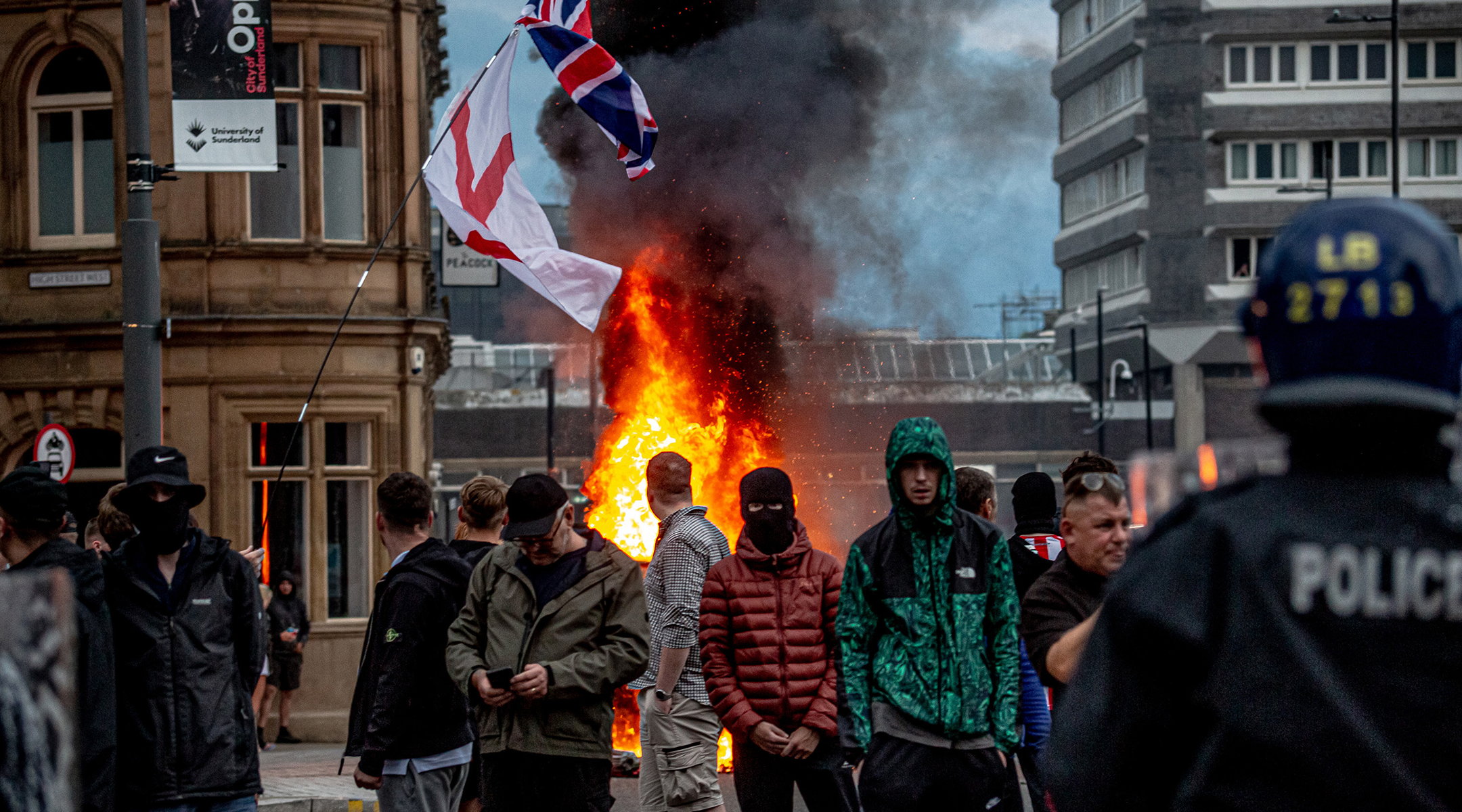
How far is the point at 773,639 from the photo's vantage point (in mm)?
6684

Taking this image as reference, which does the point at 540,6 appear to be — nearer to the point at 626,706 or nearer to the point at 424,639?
the point at 626,706

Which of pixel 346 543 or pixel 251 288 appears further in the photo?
pixel 346 543

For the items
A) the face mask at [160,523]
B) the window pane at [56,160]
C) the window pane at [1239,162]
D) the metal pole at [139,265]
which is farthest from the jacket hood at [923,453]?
the window pane at [1239,162]

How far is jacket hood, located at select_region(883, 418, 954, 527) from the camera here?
5.57m

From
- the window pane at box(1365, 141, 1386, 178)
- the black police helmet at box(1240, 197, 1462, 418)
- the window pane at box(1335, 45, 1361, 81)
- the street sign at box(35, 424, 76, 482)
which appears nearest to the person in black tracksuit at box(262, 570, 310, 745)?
the street sign at box(35, 424, 76, 482)

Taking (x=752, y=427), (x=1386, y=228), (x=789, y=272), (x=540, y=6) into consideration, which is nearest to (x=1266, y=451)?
(x=1386, y=228)

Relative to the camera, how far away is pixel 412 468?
679 inches

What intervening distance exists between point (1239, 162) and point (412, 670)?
58.0 m

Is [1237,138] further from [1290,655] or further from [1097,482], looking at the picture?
[1290,655]

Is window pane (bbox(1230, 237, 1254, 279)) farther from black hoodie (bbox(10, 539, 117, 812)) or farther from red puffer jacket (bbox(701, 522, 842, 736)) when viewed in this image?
black hoodie (bbox(10, 539, 117, 812))

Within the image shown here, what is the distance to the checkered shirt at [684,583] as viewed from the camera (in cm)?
801

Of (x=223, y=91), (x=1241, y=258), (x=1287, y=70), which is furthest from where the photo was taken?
(x=1241, y=258)

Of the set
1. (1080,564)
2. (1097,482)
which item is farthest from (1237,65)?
(1080,564)

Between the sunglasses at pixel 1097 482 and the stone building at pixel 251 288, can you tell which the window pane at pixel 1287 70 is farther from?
the sunglasses at pixel 1097 482
